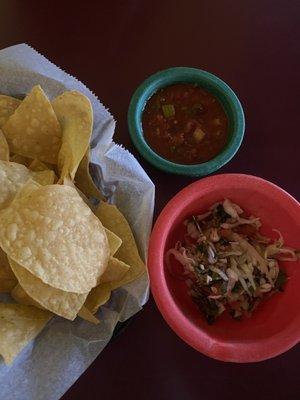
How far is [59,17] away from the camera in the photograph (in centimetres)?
129

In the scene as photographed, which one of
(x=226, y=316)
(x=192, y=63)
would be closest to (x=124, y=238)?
(x=226, y=316)

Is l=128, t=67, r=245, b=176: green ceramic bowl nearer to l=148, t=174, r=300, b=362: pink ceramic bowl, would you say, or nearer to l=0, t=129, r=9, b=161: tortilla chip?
l=148, t=174, r=300, b=362: pink ceramic bowl

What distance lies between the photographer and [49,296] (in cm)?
93

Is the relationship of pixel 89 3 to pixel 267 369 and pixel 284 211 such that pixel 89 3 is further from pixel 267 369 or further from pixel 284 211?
pixel 267 369

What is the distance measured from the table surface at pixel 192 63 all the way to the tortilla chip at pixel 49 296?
191 mm

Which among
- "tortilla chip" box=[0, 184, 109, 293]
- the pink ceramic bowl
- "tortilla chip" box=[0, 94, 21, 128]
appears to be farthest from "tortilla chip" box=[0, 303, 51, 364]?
"tortilla chip" box=[0, 94, 21, 128]

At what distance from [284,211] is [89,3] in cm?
71

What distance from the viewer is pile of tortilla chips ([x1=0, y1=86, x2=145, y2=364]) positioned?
35.6 inches

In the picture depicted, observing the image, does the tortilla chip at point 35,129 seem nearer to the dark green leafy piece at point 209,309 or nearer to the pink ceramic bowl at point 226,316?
the pink ceramic bowl at point 226,316

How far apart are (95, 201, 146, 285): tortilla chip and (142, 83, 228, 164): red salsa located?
0.19 m

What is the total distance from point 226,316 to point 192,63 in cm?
60

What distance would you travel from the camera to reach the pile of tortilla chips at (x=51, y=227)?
35.6 inches

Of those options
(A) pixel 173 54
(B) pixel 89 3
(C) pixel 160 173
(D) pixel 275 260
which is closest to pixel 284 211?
(D) pixel 275 260

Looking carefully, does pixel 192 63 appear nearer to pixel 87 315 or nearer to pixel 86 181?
pixel 86 181
